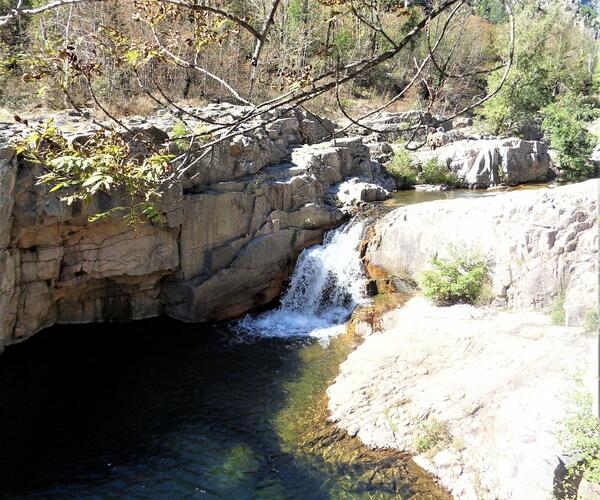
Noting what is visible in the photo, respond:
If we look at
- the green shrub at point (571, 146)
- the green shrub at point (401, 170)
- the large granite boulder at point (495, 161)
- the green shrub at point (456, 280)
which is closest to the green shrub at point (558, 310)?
the green shrub at point (456, 280)

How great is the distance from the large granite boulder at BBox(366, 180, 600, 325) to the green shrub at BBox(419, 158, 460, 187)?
10349 millimetres

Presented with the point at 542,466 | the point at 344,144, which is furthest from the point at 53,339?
the point at 344,144

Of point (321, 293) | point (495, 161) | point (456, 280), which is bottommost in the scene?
point (321, 293)

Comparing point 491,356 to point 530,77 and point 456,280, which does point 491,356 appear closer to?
point 456,280

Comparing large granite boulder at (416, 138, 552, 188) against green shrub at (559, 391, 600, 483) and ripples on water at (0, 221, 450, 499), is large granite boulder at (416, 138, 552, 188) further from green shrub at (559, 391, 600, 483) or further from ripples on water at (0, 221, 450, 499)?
green shrub at (559, 391, 600, 483)

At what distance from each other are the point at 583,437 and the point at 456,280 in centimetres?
554

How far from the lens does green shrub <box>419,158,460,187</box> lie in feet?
77.6

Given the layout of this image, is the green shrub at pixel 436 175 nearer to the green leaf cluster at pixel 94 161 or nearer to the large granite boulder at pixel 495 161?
the large granite boulder at pixel 495 161

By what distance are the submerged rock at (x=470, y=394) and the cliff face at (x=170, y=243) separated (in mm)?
4595

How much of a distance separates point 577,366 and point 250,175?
1004cm

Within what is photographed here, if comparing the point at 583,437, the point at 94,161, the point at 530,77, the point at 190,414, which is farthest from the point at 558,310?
the point at 530,77

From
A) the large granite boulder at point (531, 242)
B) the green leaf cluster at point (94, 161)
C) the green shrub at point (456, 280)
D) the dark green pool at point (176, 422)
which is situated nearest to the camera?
the green leaf cluster at point (94, 161)

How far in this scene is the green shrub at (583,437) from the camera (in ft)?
20.4

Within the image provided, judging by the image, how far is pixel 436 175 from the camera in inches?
936
